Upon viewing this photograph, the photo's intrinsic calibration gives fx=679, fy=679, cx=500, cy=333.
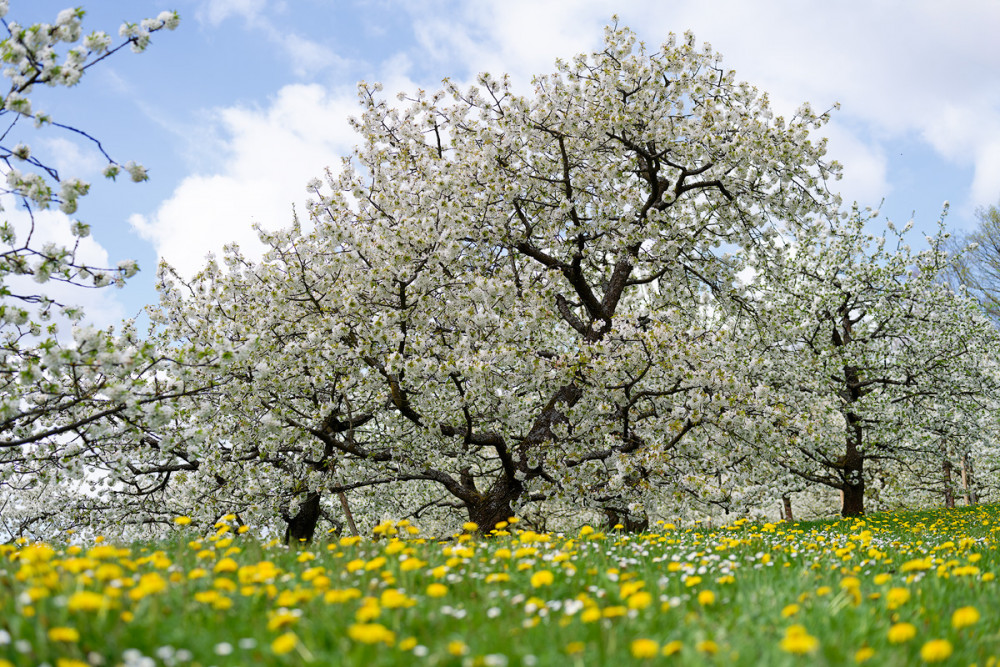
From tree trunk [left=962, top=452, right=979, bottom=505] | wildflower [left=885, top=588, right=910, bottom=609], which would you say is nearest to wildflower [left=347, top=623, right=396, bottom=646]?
wildflower [left=885, top=588, right=910, bottom=609]

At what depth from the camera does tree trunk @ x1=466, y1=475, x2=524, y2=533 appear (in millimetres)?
11883

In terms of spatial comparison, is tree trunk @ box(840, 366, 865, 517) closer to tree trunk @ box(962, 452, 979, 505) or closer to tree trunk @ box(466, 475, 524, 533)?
tree trunk @ box(466, 475, 524, 533)

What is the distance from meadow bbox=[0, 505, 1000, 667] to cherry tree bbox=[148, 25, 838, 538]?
5.72 meters

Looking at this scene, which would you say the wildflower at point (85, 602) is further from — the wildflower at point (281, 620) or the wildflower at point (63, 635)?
the wildflower at point (281, 620)

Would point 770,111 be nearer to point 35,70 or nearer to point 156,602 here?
point 35,70

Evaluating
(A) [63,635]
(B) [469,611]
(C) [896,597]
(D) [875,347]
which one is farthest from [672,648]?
(D) [875,347]

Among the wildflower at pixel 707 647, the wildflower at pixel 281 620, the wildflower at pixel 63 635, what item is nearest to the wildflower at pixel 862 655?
the wildflower at pixel 707 647

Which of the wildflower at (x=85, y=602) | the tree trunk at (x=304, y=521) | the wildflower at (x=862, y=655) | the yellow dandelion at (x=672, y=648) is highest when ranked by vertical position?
→ the wildflower at (x=85, y=602)

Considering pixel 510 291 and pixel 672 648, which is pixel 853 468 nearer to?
pixel 510 291

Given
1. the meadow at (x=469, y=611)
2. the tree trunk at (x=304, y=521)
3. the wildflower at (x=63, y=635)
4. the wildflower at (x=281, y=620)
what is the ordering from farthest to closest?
the tree trunk at (x=304, y=521) < the wildflower at (x=281, y=620) < the meadow at (x=469, y=611) < the wildflower at (x=63, y=635)

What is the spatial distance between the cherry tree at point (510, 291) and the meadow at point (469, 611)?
572 centimetres

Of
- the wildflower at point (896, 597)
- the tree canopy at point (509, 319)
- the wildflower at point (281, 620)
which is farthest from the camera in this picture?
the tree canopy at point (509, 319)

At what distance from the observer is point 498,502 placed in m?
11.9

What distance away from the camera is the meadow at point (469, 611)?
2.68m
